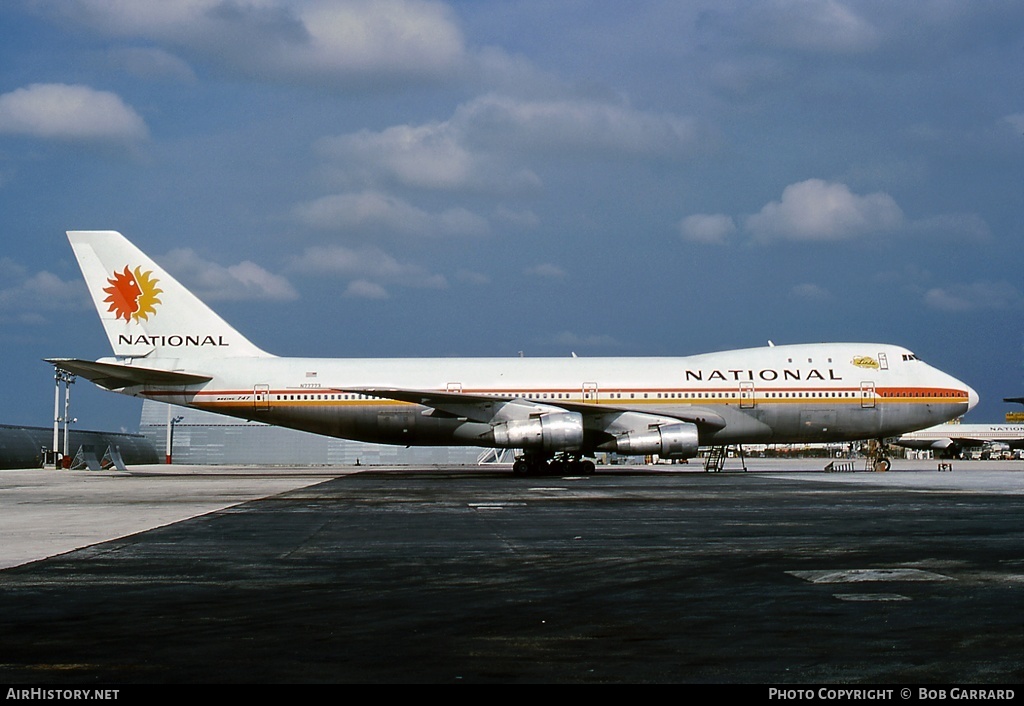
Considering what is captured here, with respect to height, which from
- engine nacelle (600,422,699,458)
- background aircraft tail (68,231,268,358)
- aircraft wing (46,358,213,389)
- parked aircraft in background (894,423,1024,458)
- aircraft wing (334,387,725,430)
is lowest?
parked aircraft in background (894,423,1024,458)

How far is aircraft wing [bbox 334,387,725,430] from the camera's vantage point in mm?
33250

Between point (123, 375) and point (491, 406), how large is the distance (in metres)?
12.8

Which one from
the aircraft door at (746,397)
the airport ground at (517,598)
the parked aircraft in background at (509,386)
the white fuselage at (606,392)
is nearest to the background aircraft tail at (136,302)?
the parked aircraft in background at (509,386)

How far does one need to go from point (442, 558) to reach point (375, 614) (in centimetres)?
348

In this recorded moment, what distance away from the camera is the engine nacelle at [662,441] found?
33.2 m

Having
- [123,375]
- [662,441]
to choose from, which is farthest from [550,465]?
[123,375]

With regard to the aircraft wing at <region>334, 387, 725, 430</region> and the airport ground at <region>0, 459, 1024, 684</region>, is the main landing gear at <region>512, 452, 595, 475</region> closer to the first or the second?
the aircraft wing at <region>334, 387, 725, 430</region>

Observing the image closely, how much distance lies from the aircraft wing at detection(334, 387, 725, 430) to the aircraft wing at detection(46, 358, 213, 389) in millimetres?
5803

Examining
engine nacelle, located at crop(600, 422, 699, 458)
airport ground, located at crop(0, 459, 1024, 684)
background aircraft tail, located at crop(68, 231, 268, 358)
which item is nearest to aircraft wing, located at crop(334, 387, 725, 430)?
engine nacelle, located at crop(600, 422, 699, 458)

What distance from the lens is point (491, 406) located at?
34.4m

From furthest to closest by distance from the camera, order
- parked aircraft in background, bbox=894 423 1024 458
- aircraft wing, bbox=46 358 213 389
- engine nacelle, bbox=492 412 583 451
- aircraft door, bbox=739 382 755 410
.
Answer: parked aircraft in background, bbox=894 423 1024 458, aircraft door, bbox=739 382 755 410, aircraft wing, bbox=46 358 213 389, engine nacelle, bbox=492 412 583 451

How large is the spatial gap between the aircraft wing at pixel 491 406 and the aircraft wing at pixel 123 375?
580 centimetres

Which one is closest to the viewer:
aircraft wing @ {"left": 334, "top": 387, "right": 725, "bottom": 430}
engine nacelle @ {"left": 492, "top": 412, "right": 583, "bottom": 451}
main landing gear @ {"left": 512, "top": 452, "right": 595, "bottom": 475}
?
engine nacelle @ {"left": 492, "top": 412, "right": 583, "bottom": 451}

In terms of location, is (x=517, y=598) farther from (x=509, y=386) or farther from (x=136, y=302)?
(x=136, y=302)
